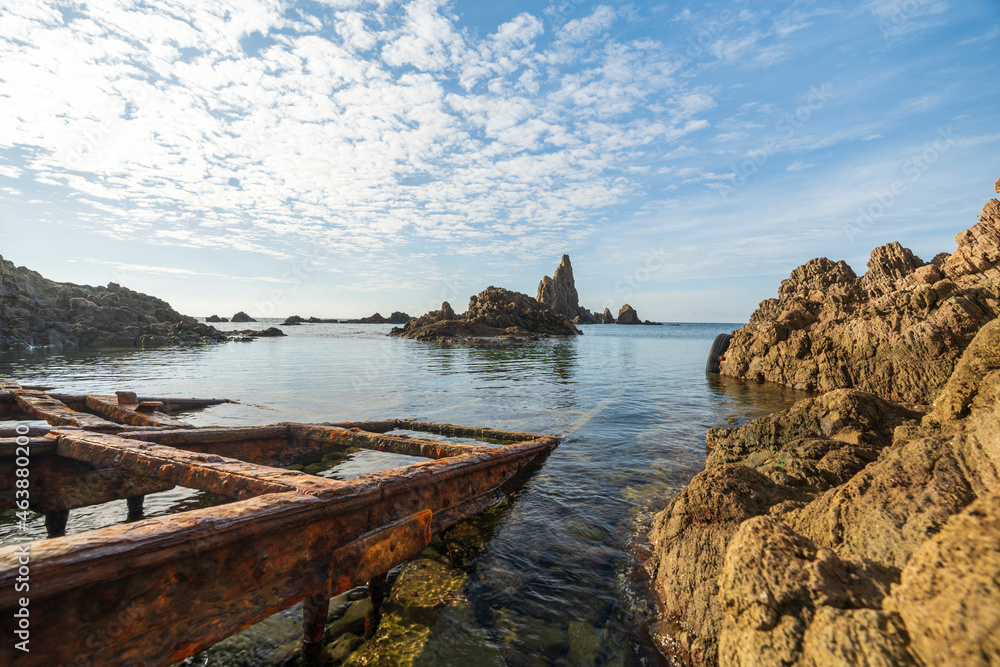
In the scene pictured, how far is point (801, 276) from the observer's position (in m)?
31.7

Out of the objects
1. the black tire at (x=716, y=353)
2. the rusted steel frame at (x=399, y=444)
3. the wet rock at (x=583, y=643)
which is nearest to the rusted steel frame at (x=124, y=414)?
the rusted steel frame at (x=399, y=444)

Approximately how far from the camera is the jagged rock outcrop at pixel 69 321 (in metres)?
37.6

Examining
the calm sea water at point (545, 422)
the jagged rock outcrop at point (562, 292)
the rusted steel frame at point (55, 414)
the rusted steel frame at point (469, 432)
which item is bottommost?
the calm sea water at point (545, 422)

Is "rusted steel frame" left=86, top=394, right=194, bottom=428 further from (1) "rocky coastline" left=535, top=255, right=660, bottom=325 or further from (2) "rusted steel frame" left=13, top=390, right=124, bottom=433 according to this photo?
(1) "rocky coastline" left=535, top=255, right=660, bottom=325

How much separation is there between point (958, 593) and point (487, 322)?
2830 inches

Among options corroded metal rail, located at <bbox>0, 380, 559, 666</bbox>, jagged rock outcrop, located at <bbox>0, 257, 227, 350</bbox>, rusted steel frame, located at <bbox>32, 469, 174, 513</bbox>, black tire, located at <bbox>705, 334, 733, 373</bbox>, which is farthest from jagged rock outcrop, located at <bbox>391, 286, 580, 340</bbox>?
corroded metal rail, located at <bbox>0, 380, 559, 666</bbox>

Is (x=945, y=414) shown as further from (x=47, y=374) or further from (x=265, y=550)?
(x=47, y=374)

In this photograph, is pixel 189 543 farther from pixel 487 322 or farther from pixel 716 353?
pixel 487 322

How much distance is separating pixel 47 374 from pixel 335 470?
2298 centimetres

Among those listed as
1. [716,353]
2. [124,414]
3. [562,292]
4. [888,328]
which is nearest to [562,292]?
[562,292]

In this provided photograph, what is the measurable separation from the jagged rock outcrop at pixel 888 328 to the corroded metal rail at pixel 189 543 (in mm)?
15191

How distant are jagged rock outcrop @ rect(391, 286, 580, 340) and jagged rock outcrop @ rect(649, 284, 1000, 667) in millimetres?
63227

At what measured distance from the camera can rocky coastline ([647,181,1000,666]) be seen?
5.31 ft

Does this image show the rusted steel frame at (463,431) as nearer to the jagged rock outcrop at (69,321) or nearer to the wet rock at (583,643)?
the wet rock at (583,643)
